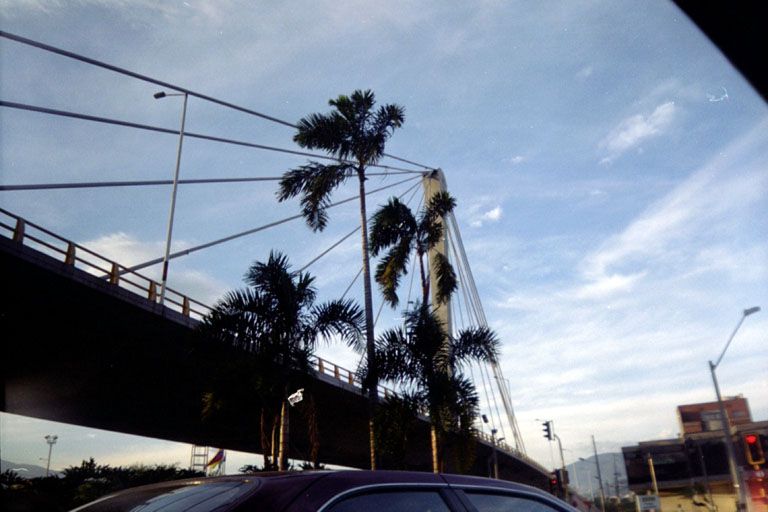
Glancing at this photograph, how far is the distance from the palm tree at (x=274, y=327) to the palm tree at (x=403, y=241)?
18.4 ft

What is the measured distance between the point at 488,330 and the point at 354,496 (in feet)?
52.0

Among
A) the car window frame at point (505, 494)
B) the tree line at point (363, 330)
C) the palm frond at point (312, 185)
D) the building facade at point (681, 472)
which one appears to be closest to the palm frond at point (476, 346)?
the tree line at point (363, 330)

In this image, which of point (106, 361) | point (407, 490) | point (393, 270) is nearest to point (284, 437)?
point (393, 270)

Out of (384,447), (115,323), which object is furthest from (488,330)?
(115,323)

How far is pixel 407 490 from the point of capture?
236 cm

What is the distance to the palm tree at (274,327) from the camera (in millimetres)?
14000

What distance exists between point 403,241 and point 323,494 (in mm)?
18219

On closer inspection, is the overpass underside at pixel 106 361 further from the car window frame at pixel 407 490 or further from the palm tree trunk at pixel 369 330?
the car window frame at pixel 407 490

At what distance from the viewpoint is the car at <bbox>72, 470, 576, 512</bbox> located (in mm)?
1994

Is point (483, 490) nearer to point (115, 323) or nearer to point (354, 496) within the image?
point (354, 496)

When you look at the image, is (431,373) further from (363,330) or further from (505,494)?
(505,494)

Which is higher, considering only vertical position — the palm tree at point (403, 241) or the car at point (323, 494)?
the palm tree at point (403, 241)

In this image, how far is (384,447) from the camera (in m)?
15.9

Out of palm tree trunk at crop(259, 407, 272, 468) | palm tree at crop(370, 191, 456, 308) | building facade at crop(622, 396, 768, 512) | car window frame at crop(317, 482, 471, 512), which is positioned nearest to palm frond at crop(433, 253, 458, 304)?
palm tree at crop(370, 191, 456, 308)
